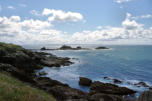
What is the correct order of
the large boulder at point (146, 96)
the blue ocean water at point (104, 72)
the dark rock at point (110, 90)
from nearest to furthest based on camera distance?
the large boulder at point (146, 96) → the dark rock at point (110, 90) → the blue ocean water at point (104, 72)

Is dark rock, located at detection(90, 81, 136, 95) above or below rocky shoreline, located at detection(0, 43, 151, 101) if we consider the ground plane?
below

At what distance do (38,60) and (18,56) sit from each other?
18.8m

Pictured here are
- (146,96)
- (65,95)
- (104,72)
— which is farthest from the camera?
(104,72)

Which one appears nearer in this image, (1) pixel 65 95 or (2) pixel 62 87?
(1) pixel 65 95

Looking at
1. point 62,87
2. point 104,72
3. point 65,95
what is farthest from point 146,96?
point 104,72

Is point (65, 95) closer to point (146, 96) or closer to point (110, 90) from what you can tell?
point (110, 90)

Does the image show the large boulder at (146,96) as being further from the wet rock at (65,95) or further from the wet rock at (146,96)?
the wet rock at (65,95)

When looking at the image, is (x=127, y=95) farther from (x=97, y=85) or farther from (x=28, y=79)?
(x=28, y=79)

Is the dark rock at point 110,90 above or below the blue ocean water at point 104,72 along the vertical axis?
above

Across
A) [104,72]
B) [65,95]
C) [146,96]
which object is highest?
[146,96]

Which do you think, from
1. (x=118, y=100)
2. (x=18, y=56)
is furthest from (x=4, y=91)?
(x=18, y=56)

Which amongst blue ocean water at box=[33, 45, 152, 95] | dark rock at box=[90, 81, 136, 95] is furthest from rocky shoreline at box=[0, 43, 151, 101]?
blue ocean water at box=[33, 45, 152, 95]

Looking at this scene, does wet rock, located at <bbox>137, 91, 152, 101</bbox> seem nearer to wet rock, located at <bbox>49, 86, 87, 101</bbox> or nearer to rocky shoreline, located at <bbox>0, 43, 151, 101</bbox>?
rocky shoreline, located at <bbox>0, 43, 151, 101</bbox>

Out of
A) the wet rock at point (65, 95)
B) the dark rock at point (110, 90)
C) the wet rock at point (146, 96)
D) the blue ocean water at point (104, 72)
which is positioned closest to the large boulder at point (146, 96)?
the wet rock at point (146, 96)
